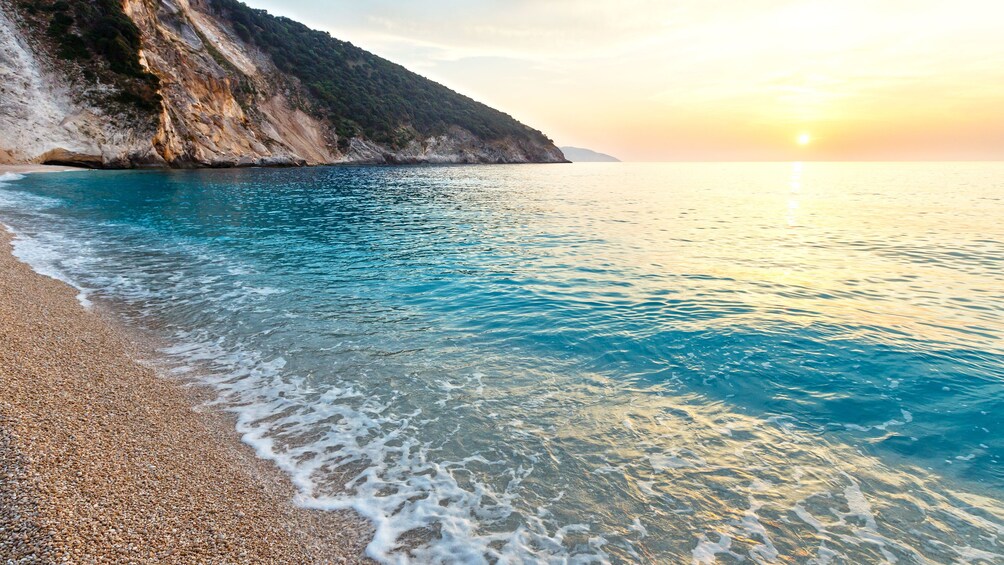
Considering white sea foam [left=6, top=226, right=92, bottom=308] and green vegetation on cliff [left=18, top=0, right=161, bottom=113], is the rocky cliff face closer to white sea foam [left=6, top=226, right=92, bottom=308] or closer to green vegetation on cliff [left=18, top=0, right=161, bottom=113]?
green vegetation on cliff [left=18, top=0, right=161, bottom=113]

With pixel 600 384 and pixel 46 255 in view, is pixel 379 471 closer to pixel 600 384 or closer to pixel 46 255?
pixel 600 384

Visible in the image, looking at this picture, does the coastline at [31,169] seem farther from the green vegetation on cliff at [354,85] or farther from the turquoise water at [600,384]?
the green vegetation on cliff at [354,85]

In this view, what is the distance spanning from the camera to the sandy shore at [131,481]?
3.86 metres

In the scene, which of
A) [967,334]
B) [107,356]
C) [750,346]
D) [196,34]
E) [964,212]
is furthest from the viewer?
[196,34]

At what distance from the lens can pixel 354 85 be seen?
117 m

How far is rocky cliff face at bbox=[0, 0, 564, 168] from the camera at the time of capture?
4884 centimetres

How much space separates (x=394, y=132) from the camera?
4594 inches

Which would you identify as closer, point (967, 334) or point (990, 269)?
point (967, 334)

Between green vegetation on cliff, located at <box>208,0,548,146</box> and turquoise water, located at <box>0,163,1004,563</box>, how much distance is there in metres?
96.4

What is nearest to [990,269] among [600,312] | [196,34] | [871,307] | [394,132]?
[871,307]

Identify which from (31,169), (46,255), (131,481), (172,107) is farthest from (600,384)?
(172,107)

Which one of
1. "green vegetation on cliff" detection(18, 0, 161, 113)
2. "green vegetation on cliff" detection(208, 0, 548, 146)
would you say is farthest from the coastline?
"green vegetation on cliff" detection(208, 0, 548, 146)

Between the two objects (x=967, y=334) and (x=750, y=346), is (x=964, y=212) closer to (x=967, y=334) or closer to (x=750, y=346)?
(x=967, y=334)

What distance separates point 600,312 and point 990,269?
15.3 metres
